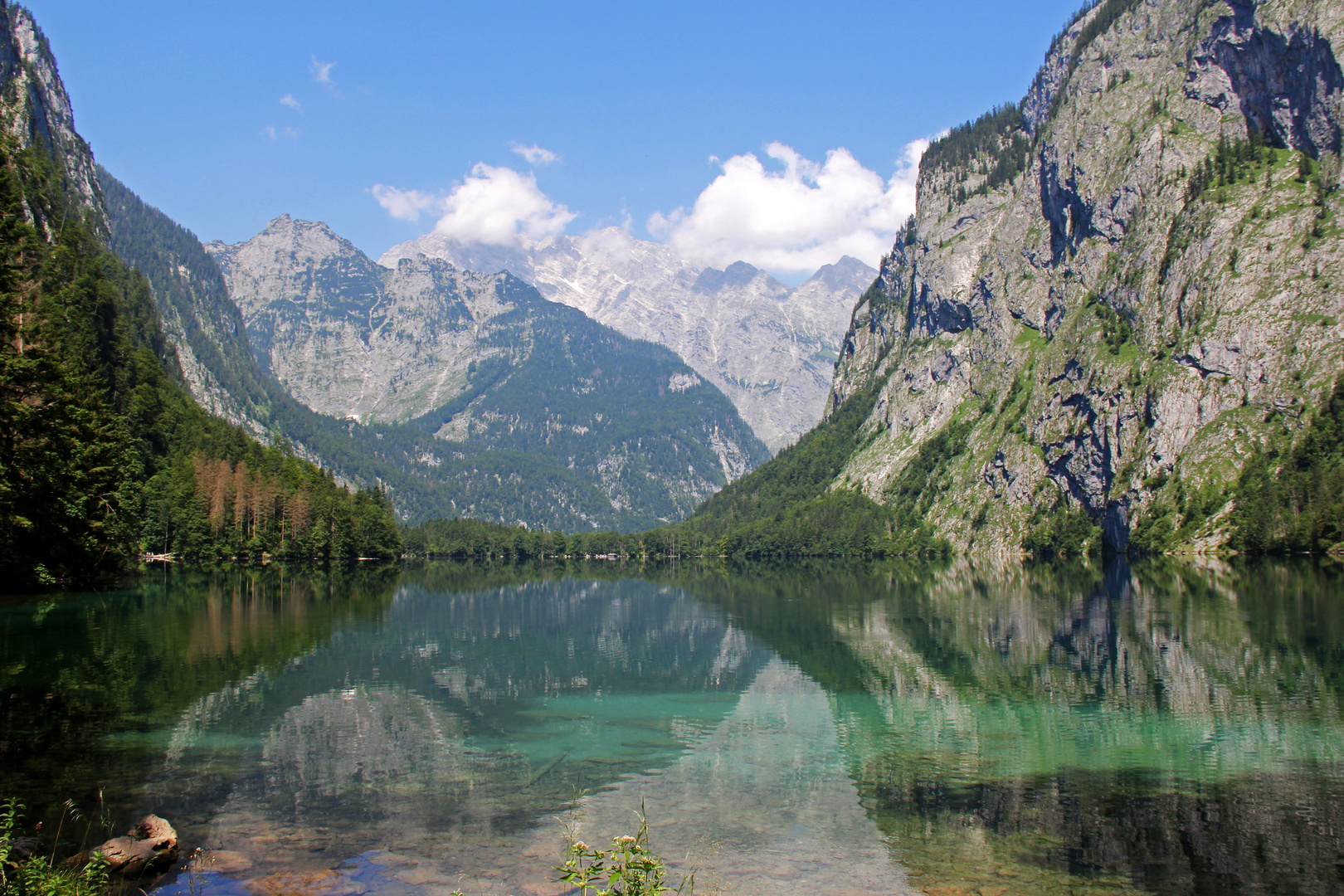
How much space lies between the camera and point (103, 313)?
114m

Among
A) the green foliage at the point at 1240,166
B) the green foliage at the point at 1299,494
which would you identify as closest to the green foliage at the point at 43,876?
the green foliage at the point at 1299,494

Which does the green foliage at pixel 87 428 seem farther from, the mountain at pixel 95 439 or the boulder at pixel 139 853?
the boulder at pixel 139 853

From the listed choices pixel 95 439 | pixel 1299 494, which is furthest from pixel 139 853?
pixel 1299 494

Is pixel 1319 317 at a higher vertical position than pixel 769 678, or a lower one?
higher

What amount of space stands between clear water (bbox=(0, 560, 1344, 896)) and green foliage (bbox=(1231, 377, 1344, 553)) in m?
89.7

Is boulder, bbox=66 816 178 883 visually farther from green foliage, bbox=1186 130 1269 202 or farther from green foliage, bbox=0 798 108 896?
green foliage, bbox=1186 130 1269 202

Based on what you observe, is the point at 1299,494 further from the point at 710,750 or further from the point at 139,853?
the point at 139,853

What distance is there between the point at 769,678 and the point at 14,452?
3813cm

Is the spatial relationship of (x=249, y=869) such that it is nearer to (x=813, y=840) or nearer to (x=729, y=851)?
(x=729, y=851)

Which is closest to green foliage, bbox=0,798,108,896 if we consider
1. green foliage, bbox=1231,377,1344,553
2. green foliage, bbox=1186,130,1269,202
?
green foliage, bbox=1231,377,1344,553

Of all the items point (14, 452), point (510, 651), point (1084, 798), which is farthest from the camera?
point (510, 651)

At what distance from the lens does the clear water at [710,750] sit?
18.1 metres

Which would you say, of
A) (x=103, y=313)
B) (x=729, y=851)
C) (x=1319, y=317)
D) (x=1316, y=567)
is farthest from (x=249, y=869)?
(x=1319, y=317)

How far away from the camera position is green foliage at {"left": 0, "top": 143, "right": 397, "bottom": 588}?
41750 mm
